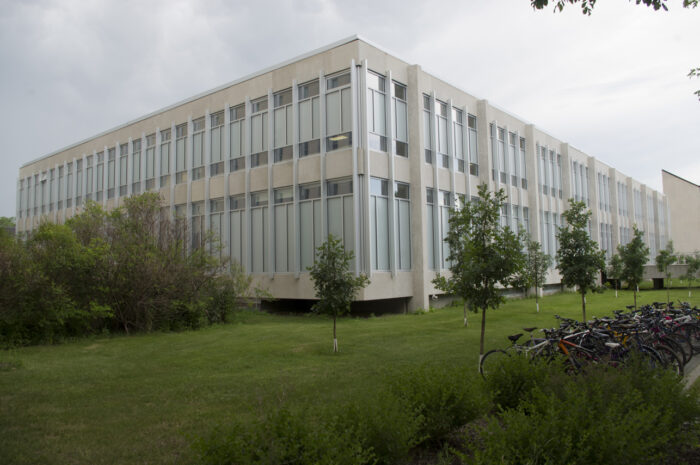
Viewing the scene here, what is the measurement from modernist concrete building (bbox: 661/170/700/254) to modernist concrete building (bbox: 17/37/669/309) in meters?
51.2

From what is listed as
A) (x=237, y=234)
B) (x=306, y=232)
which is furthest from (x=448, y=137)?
(x=237, y=234)

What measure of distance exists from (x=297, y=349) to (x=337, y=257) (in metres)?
2.88

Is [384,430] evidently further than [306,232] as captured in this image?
No

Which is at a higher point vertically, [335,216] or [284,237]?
[335,216]

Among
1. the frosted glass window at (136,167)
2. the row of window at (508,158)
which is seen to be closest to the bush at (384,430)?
the row of window at (508,158)

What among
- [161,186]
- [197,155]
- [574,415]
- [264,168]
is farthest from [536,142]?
[574,415]

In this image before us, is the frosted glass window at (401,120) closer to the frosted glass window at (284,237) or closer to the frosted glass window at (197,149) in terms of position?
the frosted glass window at (284,237)

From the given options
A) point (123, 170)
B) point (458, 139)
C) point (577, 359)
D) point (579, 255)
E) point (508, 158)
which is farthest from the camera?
point (123, 170)

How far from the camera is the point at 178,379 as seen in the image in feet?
33.3

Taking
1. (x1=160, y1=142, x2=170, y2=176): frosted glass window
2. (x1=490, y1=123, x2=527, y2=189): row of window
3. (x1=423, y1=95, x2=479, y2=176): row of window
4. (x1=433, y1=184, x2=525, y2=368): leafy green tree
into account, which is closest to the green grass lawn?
(x1=433, y1=184, x2=525, y2=368): leafy green tree

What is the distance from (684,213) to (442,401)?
279 ft

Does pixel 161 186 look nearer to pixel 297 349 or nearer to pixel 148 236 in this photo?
pixel 148 236

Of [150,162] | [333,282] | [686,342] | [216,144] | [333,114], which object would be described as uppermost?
[150,162]

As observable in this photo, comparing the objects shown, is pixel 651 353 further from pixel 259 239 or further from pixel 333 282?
pixel 259 239
